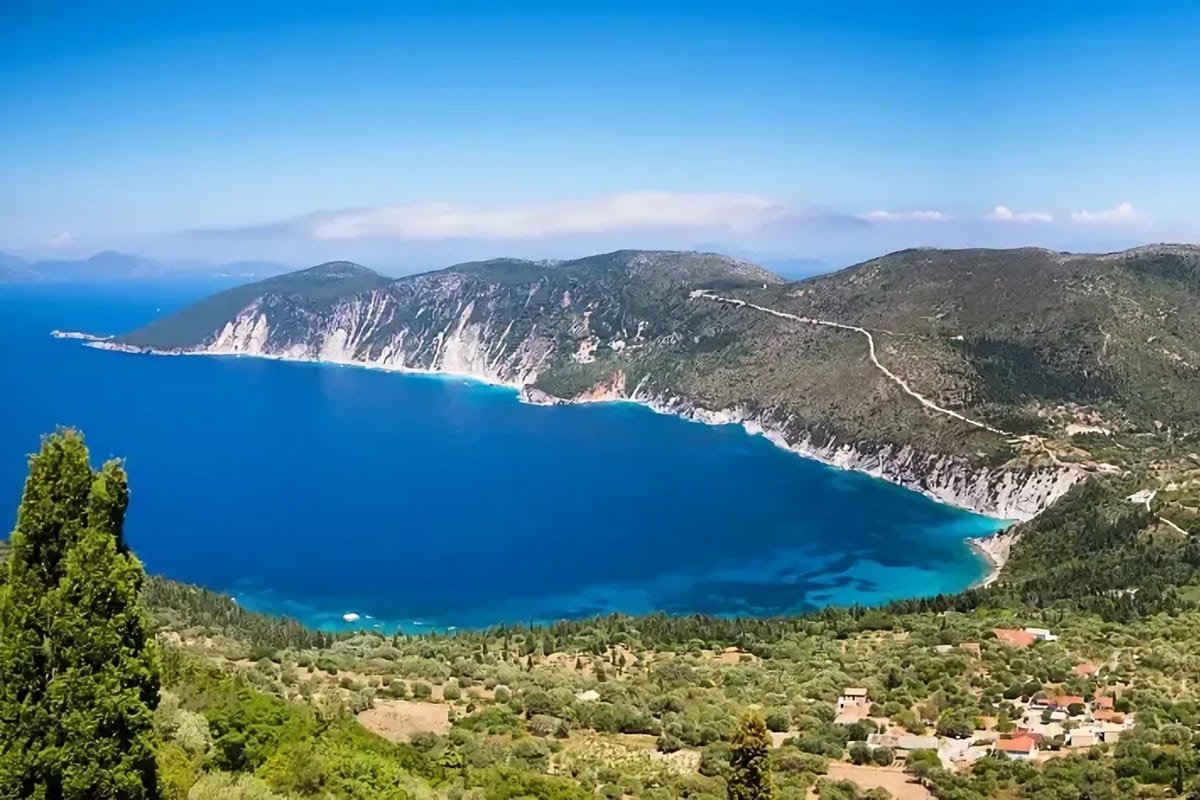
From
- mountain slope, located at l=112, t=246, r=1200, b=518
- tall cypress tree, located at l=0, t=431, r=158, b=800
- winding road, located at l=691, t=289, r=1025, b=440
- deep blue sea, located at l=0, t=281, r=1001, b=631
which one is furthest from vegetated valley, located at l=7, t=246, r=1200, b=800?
deep blue sea, located at l=0, t=281, r=1001, b=631

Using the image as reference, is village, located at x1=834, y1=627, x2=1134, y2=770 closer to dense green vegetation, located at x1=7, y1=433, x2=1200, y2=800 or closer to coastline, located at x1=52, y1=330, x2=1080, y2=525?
dense green vegetation, located at x1=7, y1=433, x2=1200, y2=800

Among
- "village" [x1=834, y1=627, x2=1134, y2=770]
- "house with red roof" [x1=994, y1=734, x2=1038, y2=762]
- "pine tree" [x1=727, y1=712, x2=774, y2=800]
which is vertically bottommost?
"village" [x1=834, y1=627, x2=1134, y2=770]

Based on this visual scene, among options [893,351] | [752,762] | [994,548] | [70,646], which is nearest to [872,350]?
[893,351]

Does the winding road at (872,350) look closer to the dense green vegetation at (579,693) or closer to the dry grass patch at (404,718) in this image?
the dense green vegetation at (579,693)

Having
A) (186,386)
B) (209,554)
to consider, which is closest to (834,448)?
(209,554)

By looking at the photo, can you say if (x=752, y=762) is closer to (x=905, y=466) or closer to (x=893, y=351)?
(x=905, y=466)
